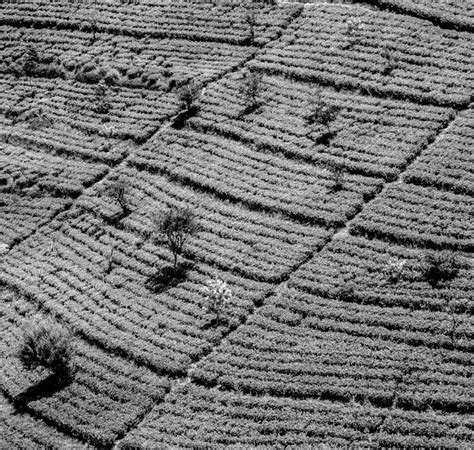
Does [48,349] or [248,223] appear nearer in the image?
[48,349]

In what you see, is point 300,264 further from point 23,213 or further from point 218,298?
point 23,213

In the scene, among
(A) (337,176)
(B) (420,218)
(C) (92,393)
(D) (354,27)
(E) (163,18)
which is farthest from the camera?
(E) (163,18)

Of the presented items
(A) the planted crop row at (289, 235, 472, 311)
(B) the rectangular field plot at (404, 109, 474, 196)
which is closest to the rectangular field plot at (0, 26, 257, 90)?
(B) the rectangular field plot at (404, 109, 474, 196)

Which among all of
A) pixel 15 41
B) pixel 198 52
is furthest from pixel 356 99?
pixel 15 41

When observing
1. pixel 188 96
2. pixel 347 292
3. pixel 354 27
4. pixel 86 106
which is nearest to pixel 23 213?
pixel 86 106

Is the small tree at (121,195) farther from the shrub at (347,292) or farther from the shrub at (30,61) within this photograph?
the shrub at (30,61)

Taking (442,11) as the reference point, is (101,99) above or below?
below

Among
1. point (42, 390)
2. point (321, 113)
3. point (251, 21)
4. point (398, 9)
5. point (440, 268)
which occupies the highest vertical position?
point (398, 9)

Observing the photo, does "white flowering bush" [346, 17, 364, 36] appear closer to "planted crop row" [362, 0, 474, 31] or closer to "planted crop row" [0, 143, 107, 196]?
"planted crop row" [362, 0, 474, 31]

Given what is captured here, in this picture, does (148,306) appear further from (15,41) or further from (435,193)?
(15,41)
